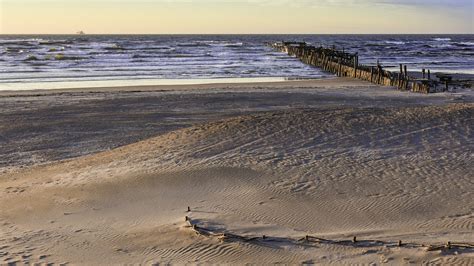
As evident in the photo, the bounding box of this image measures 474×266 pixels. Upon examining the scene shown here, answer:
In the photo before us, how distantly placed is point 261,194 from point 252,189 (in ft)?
0.88

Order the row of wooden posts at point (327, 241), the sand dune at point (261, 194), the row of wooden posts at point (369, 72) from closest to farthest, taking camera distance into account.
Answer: the row of wooden posts at point (327, 241) < the sand dune at point (261, 194) < the row of wooden posts at point (369, 72)

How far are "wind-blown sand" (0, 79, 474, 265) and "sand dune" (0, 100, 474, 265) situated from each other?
3 cm

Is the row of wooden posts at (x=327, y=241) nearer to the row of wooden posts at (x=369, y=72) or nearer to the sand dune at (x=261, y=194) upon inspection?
the sand dune at (x=261, y=194)

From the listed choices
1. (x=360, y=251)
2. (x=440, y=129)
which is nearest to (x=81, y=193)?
(x=360, y=251)

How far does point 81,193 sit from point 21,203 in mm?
833

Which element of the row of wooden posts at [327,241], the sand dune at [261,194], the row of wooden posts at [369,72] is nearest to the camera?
the row of wooden posts at [327,241]

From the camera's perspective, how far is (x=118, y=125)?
50.9 feet

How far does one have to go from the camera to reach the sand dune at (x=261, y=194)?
6.31m

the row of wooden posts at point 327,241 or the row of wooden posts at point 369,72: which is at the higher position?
the row of wooden posts at point 327,241

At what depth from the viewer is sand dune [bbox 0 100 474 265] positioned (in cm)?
631

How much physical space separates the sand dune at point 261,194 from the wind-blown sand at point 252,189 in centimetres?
3

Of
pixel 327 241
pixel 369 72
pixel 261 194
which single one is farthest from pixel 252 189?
pixel 369 72

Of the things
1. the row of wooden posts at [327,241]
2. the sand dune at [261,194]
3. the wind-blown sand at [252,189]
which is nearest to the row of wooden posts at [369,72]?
the wind-blown sand at [252,189]

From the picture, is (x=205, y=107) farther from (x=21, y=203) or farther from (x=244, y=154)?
(x=21, y=203)
